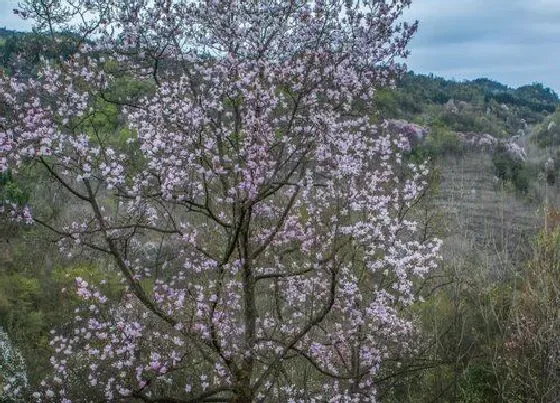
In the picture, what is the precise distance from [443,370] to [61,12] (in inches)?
471

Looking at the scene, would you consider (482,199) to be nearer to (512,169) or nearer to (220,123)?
(512,169)

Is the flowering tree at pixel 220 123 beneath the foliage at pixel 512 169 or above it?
beneath

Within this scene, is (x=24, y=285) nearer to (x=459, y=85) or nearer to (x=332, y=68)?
(x=332, y=68)

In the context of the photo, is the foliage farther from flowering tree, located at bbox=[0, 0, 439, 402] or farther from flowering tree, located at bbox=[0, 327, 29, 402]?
flowering tree, located at bbox=[0, 0, 439, 402]

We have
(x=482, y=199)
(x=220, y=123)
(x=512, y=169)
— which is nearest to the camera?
(x=220, y=123)

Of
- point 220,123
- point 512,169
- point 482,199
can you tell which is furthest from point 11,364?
point 512,169

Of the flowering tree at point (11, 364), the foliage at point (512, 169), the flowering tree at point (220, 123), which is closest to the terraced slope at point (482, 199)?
the foliage at point (512, 169)

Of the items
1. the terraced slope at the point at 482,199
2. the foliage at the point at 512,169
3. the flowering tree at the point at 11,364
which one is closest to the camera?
the flowering tree at the point at 11,364

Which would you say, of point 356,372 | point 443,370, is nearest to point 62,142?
point 356,372

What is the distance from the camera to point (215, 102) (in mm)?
6945

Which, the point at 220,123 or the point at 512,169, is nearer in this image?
the point at 220,123

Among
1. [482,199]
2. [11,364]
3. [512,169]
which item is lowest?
[11,364]

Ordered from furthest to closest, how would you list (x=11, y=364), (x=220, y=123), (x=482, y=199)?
1. (x=482, y=199)
2. (x=11, y=364)
3. (x=220, y=123)

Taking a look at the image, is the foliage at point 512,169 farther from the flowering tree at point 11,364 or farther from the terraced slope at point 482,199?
the flowering tree at point 11,364
